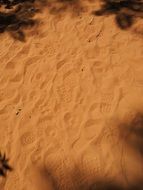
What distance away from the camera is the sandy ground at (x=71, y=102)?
12.9 feet

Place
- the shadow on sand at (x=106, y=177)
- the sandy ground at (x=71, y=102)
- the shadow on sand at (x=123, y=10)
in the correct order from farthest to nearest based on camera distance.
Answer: the shadow on sand at (x=123, y=10) < the sandy ground at (x=71, y=102) < the shadow on sand at (x=106, y=177)

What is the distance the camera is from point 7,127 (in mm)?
4633

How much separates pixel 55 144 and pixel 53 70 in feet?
4.70

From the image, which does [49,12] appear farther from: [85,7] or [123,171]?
[123,171]

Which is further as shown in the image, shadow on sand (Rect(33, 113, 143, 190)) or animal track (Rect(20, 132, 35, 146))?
animal track (Rect(20, 132, 35, 146))

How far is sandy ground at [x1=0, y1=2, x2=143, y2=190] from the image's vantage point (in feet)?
12.9

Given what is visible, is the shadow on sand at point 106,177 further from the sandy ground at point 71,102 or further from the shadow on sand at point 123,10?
the shadow on sand at point 123,10

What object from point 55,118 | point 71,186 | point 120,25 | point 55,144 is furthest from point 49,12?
point 71,186

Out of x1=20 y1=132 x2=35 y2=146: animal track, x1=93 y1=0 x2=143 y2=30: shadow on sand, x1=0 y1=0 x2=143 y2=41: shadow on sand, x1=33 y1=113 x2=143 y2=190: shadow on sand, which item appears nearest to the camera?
x1=33 y1=113 x2=143 y2=190: shadow on sand

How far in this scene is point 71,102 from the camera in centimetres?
464

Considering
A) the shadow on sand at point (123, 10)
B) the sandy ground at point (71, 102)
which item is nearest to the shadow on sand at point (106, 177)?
the sandy ground at point (71, 102)

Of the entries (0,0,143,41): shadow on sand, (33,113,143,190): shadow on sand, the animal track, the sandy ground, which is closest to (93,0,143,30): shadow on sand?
(0,0,143,41): shadow on sand

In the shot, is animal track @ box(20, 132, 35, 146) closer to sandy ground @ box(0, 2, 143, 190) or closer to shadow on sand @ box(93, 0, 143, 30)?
sandy ground @ box(0, 2, 143, 190)

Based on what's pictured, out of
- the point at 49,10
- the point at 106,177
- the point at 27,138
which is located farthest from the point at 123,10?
the point at 106,177
